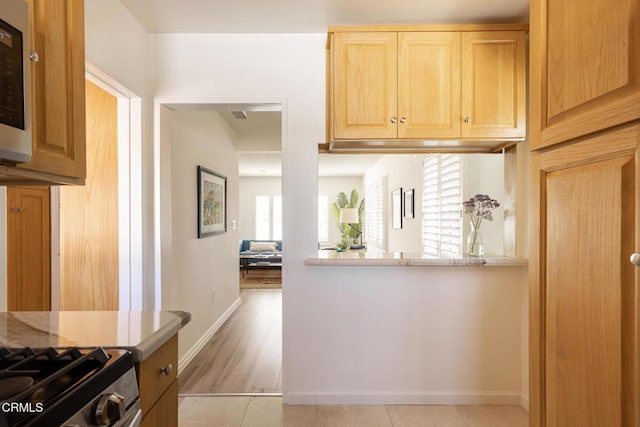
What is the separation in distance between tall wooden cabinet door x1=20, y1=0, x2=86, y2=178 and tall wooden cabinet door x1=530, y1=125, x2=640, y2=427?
59.7 inches

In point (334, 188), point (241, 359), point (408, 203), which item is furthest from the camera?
point (334, 188)

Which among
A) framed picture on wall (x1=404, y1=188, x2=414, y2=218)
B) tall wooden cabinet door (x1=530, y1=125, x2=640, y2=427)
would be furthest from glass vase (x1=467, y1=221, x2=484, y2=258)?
framed picture on wall (x1=404, y1=188, x2=414, y2=218)

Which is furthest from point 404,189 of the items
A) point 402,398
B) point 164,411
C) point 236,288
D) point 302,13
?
point 164,411

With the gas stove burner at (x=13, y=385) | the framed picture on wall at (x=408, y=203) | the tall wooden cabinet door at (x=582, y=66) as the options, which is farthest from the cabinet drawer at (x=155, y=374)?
the framed picture on wall at (x=408, y=203)

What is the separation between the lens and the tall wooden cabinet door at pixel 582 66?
2.77 ft

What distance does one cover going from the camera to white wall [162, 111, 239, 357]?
2842 mm

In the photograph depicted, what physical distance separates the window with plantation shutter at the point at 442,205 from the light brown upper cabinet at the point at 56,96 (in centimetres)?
252

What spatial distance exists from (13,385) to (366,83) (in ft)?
6.69

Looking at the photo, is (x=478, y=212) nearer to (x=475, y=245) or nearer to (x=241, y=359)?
(x=475, y=245)

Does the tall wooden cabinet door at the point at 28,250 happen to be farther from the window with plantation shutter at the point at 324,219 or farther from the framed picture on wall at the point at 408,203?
the window with plantation shutter at the point at 324,219

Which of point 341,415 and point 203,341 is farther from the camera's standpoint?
point 203,341

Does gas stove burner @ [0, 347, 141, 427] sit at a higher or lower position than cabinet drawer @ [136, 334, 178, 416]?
higher

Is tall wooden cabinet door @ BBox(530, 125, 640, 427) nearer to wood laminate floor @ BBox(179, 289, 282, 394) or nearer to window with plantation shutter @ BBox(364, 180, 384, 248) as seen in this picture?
wood laminate floor @ BBox(179, 289, 282, 394)

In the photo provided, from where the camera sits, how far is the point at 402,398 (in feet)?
7.71
